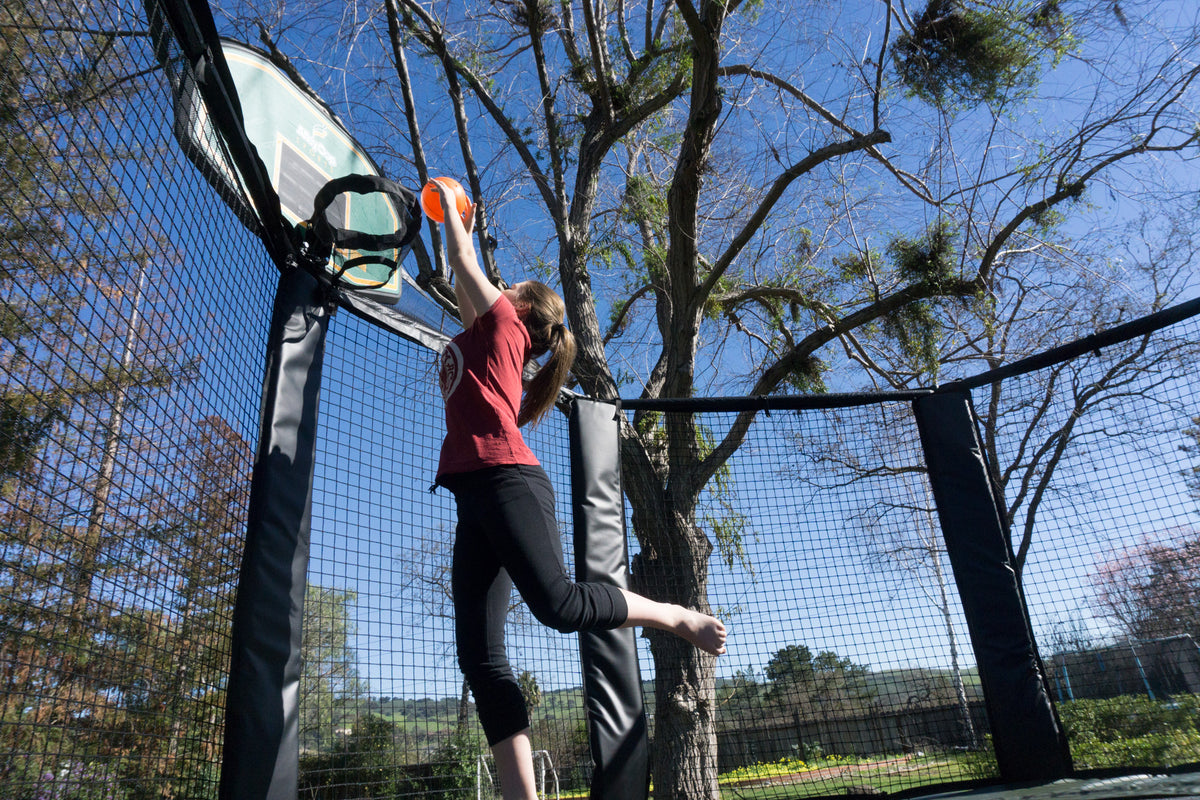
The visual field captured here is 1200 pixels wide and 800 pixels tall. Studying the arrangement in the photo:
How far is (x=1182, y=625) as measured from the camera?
3617mm

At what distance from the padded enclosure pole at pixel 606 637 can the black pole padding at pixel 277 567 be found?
38.7 inches

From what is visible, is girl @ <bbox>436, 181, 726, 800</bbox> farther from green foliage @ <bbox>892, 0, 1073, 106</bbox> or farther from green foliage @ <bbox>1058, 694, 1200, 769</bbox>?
green foliage @ <bbox>892, 0, 1073, 106</bbox>

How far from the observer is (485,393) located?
1941 mm

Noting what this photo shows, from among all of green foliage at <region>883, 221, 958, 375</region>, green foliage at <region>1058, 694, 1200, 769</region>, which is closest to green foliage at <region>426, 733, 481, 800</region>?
green foliage at <region>1058, 694, 1200, 769</region>

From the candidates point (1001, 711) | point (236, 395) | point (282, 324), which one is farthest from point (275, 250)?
point (1001, 711)

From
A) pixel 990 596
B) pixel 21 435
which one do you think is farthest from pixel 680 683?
pixel 21 435

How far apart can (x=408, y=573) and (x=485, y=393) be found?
3.89 feet

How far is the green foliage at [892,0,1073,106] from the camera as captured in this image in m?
3.94

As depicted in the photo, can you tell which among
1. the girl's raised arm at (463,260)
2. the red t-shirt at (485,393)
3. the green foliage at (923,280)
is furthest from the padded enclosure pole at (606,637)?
the green foliage at (923,280)

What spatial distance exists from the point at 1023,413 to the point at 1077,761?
59.7 inches

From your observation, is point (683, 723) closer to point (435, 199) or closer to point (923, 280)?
point (435, 199)

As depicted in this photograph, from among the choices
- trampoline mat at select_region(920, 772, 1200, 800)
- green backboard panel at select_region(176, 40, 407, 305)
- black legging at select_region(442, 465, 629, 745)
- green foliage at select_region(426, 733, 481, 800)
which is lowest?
trampoline mat at select_region(920, 772, 1200, 800)

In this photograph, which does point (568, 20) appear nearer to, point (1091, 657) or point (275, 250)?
point (275, 250)

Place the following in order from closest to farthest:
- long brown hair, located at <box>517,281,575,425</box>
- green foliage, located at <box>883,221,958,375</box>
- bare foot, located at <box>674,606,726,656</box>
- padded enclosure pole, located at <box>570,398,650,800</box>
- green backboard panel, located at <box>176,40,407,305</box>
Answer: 1. bare foot, located at <box>674,606,726,656</box>
2. long brown hair, located at <box>517,281,575,425</box>
3. padded enclosure pole, located at <box>570,398,650,800</box>
4. green backboard panel, located at <box>176,40,407,305</box>
5. green foliage, located at <box>883,221,958,375</box>
